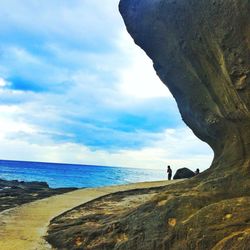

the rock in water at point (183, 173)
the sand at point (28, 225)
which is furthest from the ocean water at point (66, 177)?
the sand at point (28, 225)

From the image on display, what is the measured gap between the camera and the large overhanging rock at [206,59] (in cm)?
673

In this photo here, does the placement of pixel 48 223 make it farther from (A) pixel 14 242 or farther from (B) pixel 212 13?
(B) pixel 212 13

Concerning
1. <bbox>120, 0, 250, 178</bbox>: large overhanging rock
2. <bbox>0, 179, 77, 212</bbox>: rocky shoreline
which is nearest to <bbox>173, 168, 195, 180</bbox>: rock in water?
<bbox>0, 179, 77, 212</bbox>: rocky shoreline

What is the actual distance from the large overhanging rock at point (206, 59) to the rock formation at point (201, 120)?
0.02 m

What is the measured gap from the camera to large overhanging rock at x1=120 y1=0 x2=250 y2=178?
6734 millimetres

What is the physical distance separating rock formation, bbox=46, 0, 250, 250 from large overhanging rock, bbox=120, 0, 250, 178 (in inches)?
0.6

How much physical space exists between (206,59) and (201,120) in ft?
5.27

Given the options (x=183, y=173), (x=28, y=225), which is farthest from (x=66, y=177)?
(x=28, y=225)

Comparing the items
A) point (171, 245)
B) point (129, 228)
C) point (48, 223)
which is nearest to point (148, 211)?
point (129, 228)

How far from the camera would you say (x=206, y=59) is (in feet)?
25.2

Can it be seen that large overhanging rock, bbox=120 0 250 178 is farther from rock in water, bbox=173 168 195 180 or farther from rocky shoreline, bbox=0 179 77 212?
rock in water, bbox=173 168 195 180

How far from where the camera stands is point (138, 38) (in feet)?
31.9

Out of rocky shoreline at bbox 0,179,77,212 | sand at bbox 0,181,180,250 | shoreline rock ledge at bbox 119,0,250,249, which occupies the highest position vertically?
shoreline rock ledge at bbox 119,0,250,249

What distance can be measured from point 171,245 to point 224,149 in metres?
2.22
